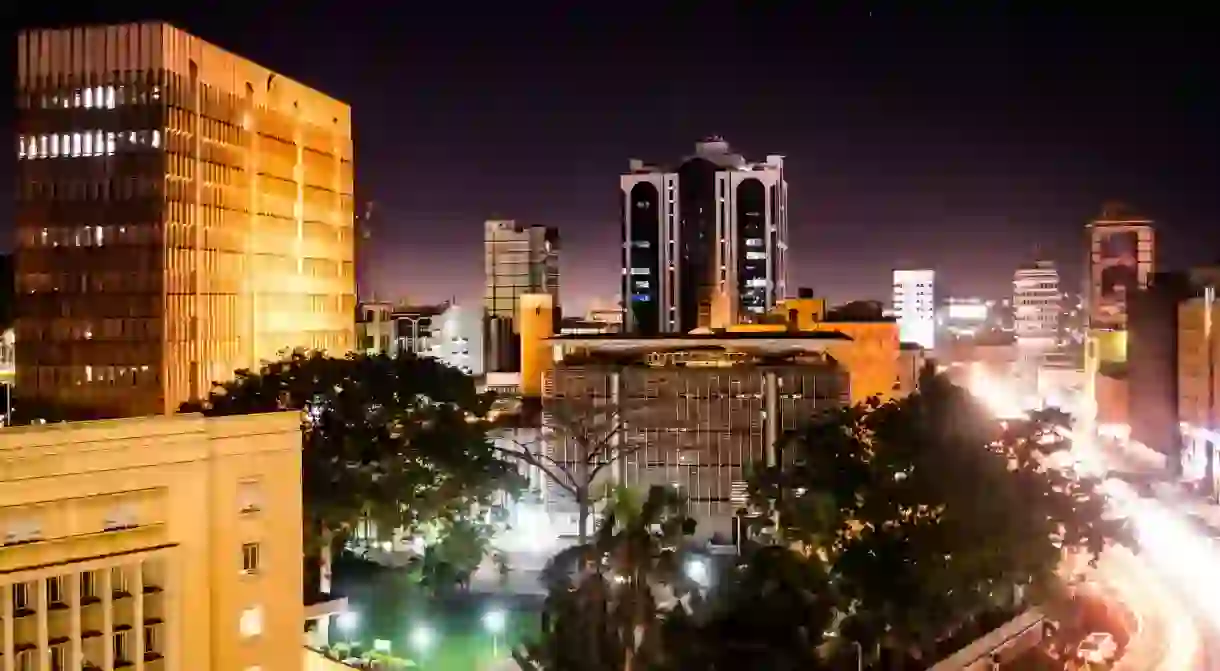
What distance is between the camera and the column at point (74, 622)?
1825cm

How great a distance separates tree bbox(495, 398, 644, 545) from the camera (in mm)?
41188

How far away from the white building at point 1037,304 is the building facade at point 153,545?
145971mm

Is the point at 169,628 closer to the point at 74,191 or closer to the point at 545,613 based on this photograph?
the point at 545,613

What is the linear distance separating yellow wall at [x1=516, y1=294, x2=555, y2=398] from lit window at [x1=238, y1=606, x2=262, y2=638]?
3780 cm

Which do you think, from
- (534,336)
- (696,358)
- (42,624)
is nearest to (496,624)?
(42,624)

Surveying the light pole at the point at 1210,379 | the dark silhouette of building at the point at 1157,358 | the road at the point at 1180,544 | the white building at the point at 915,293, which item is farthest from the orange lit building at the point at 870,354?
the white building at the point at 915,293

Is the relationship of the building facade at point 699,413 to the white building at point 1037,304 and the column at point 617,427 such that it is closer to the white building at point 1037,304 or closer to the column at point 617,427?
the column at point 617,427

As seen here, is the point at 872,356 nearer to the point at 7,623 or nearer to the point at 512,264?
the point at 7,623

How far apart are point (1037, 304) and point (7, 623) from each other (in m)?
155

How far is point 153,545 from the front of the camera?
19.5 meters

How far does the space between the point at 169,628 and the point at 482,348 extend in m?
92.3

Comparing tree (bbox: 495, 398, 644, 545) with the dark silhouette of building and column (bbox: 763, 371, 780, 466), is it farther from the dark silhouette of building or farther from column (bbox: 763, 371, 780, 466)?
the dark silhouette of building

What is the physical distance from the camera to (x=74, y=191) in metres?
50.5

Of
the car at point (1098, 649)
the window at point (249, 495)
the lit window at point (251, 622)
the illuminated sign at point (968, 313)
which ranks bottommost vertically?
the car at point (1098, 649)
